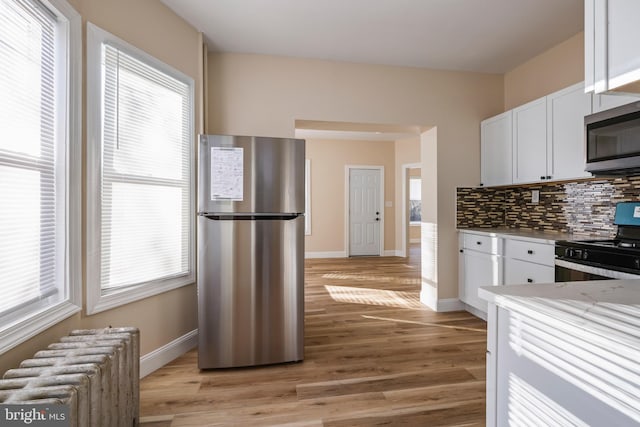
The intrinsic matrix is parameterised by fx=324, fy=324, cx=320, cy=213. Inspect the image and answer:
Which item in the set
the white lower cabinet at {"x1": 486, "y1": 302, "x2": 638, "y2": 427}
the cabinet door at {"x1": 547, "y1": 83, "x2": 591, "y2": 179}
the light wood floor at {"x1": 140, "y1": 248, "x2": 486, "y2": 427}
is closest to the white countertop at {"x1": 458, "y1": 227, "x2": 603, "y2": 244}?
the cabinet door at {"x1": 547, "y1": 83, "x2": 591, "y2": 179}

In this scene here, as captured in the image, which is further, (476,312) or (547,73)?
(476,312)

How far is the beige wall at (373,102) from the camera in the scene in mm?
3127

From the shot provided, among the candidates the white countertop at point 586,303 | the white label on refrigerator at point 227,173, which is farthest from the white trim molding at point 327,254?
the white countertop at point 586,303

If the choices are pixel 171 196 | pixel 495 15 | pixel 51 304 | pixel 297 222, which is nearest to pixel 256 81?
pixel 171 196

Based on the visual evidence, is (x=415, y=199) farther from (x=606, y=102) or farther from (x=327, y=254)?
(x=606, y=102)

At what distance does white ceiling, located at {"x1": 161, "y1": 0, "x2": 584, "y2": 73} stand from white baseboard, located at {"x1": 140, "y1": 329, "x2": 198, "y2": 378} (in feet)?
8.45

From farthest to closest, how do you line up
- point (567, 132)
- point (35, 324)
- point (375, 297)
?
1. point (375, 297)
2. point (567, 132)
3. point (35, 324)

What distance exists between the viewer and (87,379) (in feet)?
3.98

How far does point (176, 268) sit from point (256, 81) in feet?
6.23

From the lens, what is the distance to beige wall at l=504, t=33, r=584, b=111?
2832 millimetres

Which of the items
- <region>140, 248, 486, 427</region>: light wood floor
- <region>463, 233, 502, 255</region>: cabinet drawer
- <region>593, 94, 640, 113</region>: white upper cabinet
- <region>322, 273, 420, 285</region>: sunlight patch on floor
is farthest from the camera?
<region>322, 273, 420, 285</region>: sunlight patch on floor

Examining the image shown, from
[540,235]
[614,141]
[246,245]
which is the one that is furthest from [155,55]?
[540,235]

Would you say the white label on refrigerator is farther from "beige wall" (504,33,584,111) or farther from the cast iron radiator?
"beige wall" (504,33,584,111)

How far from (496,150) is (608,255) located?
1.70 meters
